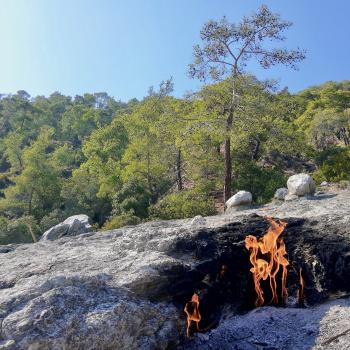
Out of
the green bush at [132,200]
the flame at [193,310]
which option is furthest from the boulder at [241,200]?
the flame at [193,310]

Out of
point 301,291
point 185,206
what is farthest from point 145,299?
point 185,206

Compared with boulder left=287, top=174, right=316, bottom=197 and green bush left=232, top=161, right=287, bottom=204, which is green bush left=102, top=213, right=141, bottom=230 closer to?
green bush left=232, top=161, right=287, bottom=204

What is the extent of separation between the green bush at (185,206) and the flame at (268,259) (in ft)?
27.6

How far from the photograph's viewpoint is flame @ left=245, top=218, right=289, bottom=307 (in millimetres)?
7379

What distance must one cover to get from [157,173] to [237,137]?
9027 mm

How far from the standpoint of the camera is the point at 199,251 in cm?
782

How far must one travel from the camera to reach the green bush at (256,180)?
18906 mm

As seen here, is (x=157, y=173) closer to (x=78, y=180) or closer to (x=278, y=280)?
(x=78, y=180)

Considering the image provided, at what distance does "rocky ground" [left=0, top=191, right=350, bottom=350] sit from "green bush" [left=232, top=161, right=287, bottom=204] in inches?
395

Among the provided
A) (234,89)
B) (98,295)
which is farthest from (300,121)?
(98,295)

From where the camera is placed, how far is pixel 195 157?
63.8ft

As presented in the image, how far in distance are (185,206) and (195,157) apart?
3.66 meters

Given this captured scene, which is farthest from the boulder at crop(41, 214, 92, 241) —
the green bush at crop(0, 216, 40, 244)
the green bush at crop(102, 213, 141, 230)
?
the green bush at crop(0, 216, 40, 244)

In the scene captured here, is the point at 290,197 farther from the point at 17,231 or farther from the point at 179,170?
the point at 17,231
